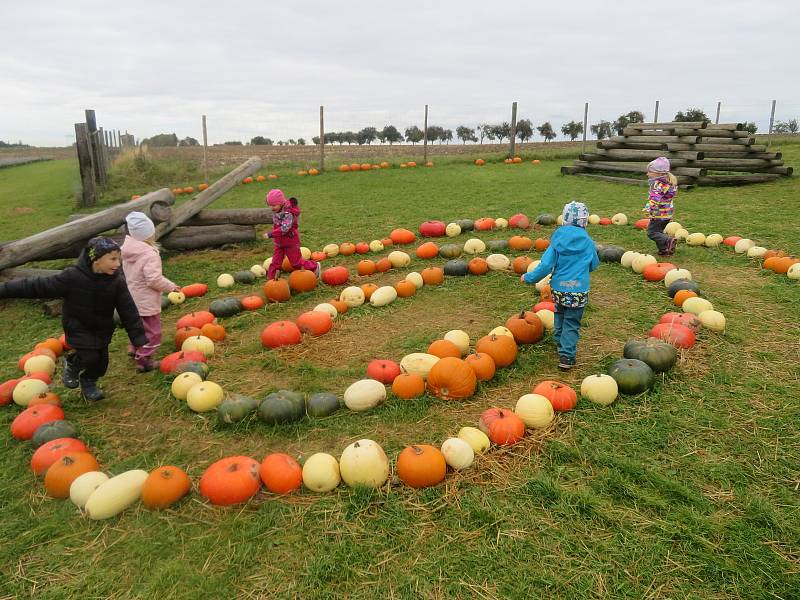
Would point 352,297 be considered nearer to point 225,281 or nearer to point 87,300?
point 225,281

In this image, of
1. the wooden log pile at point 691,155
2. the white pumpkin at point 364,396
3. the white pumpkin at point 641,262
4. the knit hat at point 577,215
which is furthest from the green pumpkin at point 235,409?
the wooden log pile at point 691,155

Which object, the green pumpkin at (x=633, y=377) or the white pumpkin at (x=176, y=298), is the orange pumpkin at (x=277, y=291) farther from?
the green pumpkin at (x=633, y=377)

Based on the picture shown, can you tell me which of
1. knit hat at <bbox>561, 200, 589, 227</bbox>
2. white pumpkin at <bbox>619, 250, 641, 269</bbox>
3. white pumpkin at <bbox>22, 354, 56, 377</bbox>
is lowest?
white pumpkin at <bbox>22, 354, 56, 377</bbox>

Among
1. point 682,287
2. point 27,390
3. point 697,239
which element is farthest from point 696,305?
point 27,390

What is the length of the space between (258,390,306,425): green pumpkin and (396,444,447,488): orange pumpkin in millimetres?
1403

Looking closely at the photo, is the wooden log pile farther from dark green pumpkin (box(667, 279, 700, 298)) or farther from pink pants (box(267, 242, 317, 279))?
pink pants (box(267, 242, 317, 279))

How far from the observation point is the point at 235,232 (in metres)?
12.4

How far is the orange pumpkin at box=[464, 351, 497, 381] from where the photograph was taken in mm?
5703

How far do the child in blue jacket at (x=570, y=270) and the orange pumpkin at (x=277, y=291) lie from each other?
14.1 ft

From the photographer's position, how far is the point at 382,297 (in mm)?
8312

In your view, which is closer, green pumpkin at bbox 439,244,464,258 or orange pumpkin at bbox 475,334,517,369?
orange pumpkin at bbox 475,334,517,369

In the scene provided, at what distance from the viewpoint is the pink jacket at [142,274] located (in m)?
6.68

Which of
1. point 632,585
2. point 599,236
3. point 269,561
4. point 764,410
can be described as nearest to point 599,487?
point 632,585

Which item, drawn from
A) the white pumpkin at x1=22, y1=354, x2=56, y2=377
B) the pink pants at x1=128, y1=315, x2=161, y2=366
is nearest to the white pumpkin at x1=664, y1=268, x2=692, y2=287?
the pink pants at x1=128, y1=315, x2=161, y2=366
